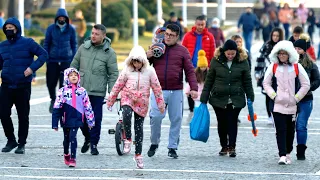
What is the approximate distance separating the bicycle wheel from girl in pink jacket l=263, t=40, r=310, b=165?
6.23 ft

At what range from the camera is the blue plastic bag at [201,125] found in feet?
46.1

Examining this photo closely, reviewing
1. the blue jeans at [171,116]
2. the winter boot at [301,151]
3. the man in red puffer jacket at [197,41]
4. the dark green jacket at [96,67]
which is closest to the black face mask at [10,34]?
the dark green jacket at [96,67]

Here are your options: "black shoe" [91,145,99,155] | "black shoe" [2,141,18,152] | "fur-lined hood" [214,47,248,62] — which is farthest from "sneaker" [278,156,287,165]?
"black shoe" [2,141,18,152]

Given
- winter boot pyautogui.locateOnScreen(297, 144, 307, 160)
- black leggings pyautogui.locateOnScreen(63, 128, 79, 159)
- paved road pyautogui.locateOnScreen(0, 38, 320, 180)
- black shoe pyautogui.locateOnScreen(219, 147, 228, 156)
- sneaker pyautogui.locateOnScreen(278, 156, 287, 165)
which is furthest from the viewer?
black shoe pyautogui.locateOnScreen(219, 147, 228, 156)

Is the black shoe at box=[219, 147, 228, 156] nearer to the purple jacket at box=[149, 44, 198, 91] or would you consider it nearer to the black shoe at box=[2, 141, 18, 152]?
the purple jacket at box=[149, 44, 198, 91]

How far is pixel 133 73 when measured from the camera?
Answer: 12977 mm

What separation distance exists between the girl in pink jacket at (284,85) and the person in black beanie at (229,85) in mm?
594

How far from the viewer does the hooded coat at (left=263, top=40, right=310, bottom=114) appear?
43.9ft

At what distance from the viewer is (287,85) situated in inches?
528

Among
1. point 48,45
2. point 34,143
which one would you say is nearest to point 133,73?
point 34,143

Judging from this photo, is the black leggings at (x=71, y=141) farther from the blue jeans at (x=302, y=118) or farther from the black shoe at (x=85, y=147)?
the blue jeans at (x=302, y=118)

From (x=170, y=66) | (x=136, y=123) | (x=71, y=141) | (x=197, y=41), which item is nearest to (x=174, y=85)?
(x=170, y=66)

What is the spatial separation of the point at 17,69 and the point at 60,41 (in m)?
4.84

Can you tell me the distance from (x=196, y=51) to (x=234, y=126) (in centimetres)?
487
